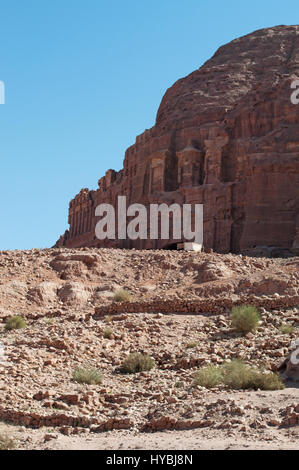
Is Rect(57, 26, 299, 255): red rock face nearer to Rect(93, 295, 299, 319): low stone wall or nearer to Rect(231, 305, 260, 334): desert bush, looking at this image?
Rect(93, 295, 299, 319): low stone wall

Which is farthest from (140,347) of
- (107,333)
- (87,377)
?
(87,377)

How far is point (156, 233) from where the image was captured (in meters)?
40.4

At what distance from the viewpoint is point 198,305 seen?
719 inches

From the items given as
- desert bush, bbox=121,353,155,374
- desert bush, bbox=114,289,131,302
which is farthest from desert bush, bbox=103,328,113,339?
desert bush, bbox=114,289,131,302

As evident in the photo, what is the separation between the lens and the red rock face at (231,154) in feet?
114

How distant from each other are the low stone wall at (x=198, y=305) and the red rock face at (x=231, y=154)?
48.0 ft

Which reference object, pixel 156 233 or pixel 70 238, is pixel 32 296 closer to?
pixel 156 233

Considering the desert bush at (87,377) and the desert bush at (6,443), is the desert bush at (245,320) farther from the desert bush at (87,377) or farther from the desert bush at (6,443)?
the desert bush at (6,443)

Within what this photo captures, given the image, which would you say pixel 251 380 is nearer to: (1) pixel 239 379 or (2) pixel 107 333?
(1) pixel 239 379

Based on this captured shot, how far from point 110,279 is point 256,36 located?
39019mm

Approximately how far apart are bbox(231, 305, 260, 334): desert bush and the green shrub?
19.5 ft

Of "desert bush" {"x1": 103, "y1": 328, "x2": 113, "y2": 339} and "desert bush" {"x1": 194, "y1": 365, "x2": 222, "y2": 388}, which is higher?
"desert bush" {"x1": 103, "y1": 328, "x2": 113, "y2": 339}

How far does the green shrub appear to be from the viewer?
17.1 meters
